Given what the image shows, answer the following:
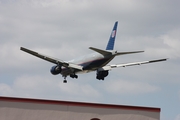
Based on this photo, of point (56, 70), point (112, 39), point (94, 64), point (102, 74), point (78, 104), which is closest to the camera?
point (78, 104)

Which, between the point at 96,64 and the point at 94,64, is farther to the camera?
the point at 94,64

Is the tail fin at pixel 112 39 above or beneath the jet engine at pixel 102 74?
above

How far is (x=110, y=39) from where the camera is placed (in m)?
102

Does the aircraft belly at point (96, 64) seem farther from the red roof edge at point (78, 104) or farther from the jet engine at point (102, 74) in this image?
the red roof edge at point (78, 104)

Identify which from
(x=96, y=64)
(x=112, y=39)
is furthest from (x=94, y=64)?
(x=112, y=39)

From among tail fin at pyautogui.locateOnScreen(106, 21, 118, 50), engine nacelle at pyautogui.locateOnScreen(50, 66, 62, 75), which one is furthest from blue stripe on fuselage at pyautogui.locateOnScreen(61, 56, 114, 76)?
tail fin at pyautogui.locateOnScreen(106, 21, 118, 50)

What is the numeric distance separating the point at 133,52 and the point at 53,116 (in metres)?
30.3

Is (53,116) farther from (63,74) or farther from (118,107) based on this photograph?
(63,74)

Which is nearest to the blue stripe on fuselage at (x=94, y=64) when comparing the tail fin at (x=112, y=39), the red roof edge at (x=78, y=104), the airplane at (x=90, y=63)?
the airplane at (x=90, y=63)

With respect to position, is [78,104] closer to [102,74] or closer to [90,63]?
[90,63]

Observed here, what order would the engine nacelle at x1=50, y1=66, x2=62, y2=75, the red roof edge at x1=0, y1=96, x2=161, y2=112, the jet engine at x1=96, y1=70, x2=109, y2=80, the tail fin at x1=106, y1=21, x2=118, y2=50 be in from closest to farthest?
the red roof edge at x1=0, y1=96, x2=161, y2=112
the jet engine at x1=96, y1=70, x2=109, y2=80
the tail fin at x1=106, y1=21, x2=118, y2=50
the engine nacelle at x1=50, y1=66, x2=62, y2=75

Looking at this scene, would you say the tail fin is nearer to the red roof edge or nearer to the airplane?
the airplane

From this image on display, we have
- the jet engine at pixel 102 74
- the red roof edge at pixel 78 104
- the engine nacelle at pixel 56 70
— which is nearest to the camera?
the red roof edge at pixel 78 104

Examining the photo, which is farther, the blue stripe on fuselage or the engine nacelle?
the engine nacelle
